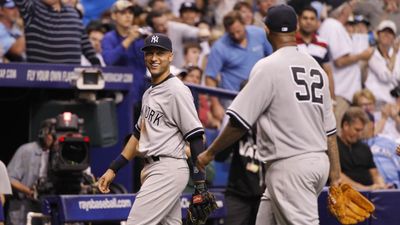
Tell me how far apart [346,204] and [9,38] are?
594 centimetres

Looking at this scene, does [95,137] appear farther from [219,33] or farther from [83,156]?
[219,33]

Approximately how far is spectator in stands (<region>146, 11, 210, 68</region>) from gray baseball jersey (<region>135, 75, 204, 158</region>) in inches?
231

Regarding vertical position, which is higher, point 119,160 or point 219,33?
point 219,33

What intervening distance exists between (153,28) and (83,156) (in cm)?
376

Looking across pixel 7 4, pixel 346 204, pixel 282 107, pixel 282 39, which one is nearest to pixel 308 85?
pixel 282 107

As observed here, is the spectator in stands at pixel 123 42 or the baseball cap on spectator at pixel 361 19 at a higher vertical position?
the baseball cap on spectator at pixel 361 19

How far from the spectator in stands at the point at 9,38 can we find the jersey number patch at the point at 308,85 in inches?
227

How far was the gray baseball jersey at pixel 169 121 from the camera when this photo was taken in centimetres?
826

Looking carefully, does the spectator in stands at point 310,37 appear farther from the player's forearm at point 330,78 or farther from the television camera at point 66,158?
the television camera at point 66,158

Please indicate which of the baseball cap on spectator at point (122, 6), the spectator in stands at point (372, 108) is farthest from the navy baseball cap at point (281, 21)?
the spectator in stands at point (372, 108)

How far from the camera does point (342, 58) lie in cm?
1486

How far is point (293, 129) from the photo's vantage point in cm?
746

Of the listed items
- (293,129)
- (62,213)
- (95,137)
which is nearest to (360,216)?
(293,129)

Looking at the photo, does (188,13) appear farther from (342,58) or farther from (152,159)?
(152,159)
